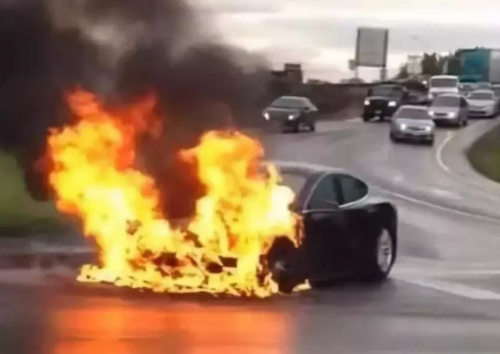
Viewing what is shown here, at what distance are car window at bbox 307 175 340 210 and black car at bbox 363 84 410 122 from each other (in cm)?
3427

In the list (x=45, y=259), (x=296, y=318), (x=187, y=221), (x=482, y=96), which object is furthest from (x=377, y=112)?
(x=296, y=318)

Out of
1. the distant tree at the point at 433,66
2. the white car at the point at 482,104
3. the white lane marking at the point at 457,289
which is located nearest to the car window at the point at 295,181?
the white lane marking at the point at 457,289

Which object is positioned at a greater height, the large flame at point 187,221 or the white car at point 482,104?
the large flame at point 187,221

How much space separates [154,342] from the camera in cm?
992

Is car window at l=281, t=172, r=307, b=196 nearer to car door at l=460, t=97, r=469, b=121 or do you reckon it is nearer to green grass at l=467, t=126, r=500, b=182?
green grass at l=467, t=126, r=500, b=182

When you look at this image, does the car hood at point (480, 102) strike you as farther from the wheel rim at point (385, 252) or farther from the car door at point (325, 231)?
the car door at point (325, 231)

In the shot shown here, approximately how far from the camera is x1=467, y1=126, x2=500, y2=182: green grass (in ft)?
123

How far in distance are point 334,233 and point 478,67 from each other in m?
56.6

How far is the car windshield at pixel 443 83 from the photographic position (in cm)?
5966

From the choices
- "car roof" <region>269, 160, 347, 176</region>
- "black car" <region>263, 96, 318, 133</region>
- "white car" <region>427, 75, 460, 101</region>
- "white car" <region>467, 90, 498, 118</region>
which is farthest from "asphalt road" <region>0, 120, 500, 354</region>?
"white car" <region>427, 75, 460, 101</region>

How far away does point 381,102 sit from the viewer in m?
49.5

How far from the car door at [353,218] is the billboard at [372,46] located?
58.3ft

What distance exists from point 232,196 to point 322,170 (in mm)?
1571

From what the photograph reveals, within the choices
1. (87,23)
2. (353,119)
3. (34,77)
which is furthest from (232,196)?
(353,119)
